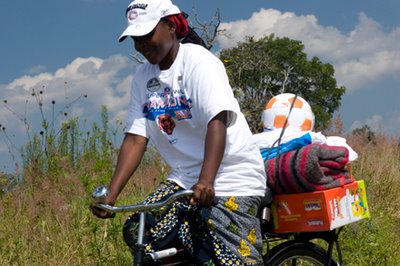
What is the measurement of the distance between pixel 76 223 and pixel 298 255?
248 cm

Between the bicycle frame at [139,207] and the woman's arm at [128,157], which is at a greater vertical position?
the woman's arm at [128,157]

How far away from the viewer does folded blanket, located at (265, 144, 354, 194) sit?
3793mm

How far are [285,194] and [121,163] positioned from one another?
3.02ft

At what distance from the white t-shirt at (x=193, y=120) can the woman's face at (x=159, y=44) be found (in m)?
0.05

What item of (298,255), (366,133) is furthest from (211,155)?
(366,133)

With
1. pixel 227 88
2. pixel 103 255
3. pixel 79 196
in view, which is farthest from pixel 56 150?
pixel 227 88

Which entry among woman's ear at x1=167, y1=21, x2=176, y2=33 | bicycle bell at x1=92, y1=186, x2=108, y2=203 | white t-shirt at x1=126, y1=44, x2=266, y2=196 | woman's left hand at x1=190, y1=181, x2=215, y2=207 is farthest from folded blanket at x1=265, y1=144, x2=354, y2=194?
bicycle bell at x1=92, y1=186, x2=108, y2=203

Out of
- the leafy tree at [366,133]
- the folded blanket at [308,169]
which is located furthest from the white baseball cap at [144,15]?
the leafy tree at [366,133]

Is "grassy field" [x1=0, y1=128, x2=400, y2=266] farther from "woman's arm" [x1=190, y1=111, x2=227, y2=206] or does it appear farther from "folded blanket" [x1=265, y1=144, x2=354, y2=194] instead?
"woman's arm" [x1=190, y1=111, x2=227, y2=206]

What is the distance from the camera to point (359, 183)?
4250mm

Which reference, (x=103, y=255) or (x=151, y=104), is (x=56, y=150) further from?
(x=151, y=104)

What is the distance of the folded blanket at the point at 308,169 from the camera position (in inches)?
149

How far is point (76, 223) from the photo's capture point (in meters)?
6.07

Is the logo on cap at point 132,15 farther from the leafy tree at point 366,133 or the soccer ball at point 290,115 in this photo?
the leafy tree at point 366,133
